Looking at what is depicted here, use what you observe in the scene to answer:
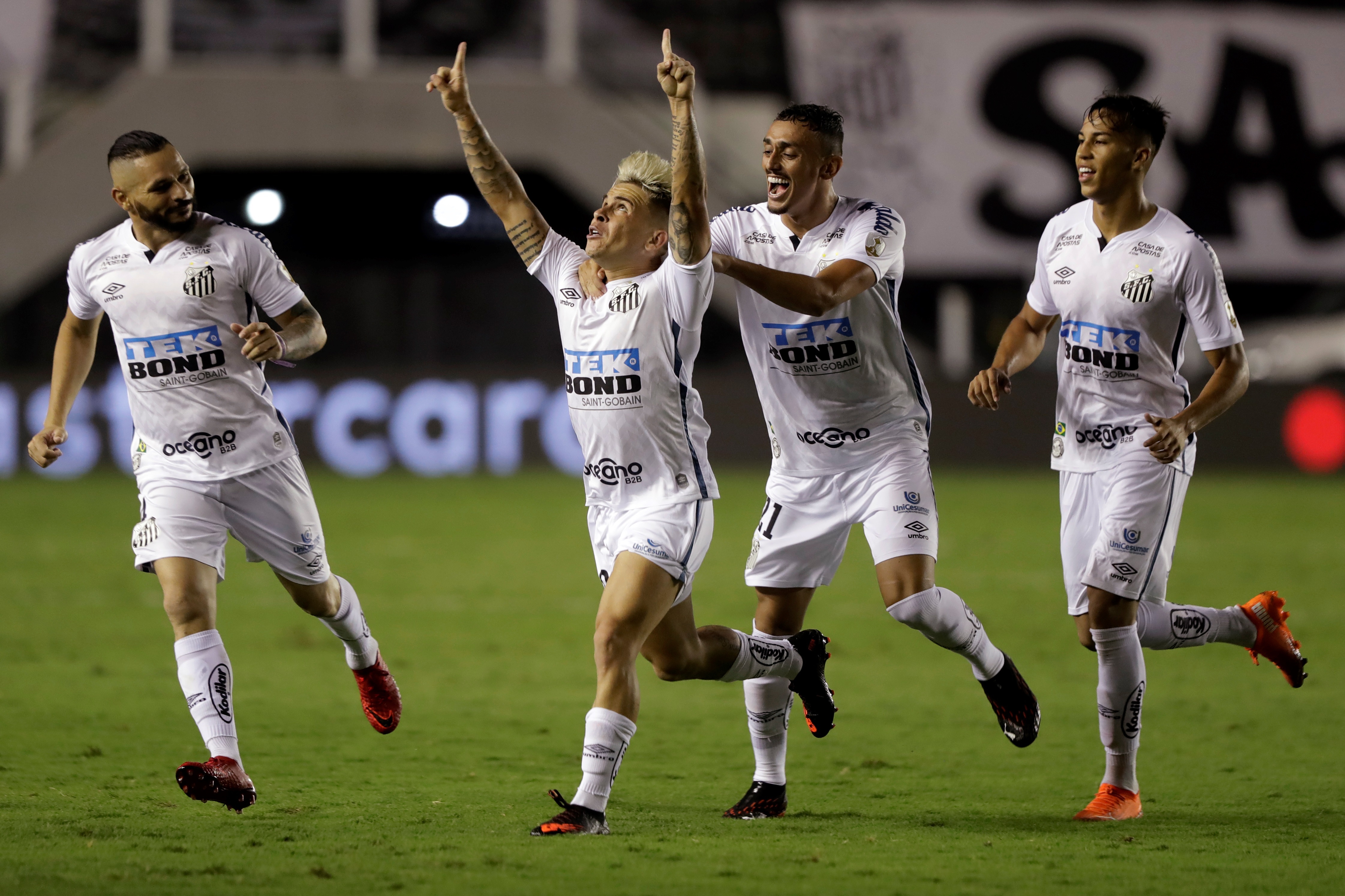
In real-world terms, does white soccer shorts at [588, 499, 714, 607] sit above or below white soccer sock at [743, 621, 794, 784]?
above

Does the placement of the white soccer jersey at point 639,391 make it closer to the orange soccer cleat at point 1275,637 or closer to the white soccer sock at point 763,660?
the white soccer sock at point 763,660

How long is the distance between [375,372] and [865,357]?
Answer: 1577cm

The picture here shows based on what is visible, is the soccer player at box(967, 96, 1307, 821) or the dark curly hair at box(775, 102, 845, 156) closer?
the soccer player at box(967, 96, 1307, 821)

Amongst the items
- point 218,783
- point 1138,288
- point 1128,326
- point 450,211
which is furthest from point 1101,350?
point 218,783

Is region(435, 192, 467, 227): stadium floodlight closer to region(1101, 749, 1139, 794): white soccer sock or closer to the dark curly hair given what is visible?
the dark curly hair

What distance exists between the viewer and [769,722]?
5.71 metres

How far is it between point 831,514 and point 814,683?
2.04 ft

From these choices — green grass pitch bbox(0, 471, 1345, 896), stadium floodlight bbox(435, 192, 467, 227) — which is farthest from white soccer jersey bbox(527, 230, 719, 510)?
green grass pitch bbox(0, 471, 1345, 896)

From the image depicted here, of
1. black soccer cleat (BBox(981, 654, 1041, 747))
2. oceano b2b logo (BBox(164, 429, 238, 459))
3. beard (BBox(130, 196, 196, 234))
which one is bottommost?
black soccer cleat (BBox(981, 654, 1041, 747))

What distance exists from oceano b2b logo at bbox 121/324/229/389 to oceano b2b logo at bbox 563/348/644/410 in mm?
1309

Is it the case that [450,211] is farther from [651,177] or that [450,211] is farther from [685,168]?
[685,168]

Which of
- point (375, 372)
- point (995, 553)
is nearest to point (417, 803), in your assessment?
point (995, 553)

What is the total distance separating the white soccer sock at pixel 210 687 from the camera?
5.35 m

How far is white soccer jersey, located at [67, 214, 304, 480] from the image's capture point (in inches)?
222
